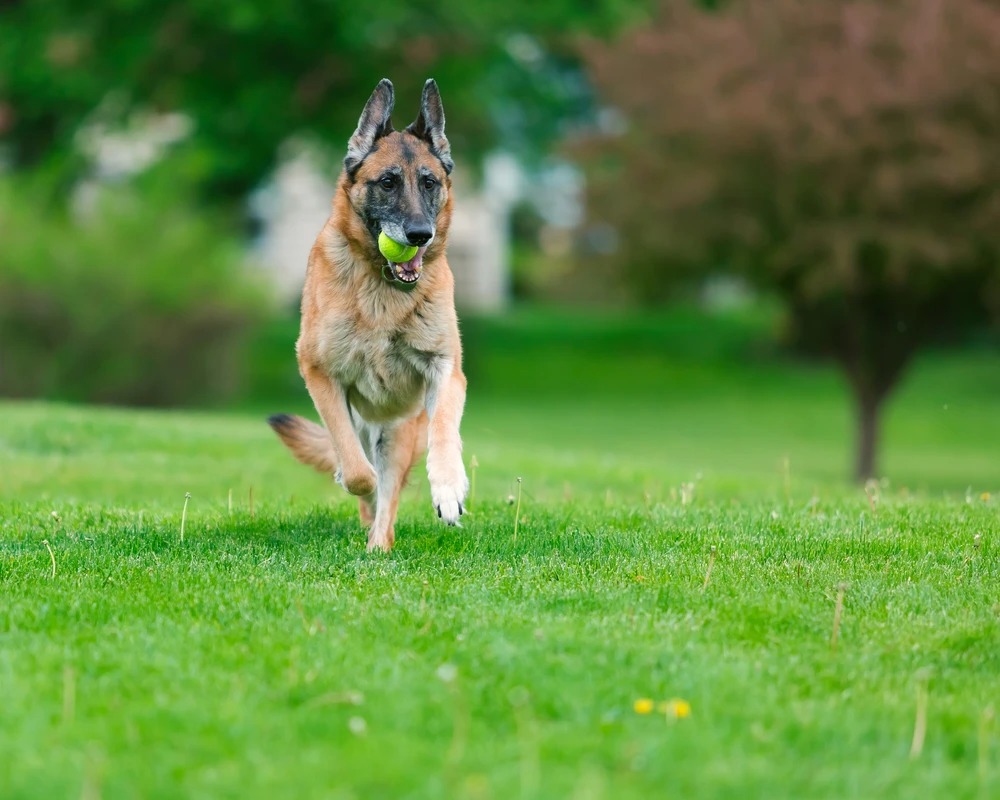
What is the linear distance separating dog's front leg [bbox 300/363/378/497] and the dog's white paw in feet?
2.40

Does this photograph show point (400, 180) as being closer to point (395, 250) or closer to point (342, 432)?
point (395, 250)

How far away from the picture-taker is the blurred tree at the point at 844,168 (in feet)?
54.3

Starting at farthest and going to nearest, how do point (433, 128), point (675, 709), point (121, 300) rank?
point (121, 300) < point (433, 128) < point (675, 709)

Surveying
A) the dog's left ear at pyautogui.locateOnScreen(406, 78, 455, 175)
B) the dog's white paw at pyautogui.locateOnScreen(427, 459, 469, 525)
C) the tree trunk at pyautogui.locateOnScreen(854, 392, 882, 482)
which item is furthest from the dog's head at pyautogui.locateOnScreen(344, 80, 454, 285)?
the tree trunk at pyautogui.locateOnScreen(854, 392, 882, 482)

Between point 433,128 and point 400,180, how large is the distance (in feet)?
1.78

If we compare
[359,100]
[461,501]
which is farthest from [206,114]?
[461,501]

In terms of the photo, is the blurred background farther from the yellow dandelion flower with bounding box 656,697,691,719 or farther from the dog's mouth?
the yellow dandelion flower with bounding box 656,697,691,719

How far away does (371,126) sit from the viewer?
6.92m

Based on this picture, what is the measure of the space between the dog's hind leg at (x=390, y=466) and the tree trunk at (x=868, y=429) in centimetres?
1338

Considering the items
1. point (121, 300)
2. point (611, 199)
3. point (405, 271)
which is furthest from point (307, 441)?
point (121, 300)

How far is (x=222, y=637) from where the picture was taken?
15.1 feet

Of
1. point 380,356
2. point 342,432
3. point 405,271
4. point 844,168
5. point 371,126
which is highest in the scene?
point 844,168

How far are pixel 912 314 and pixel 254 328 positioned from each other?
12666 millimetres

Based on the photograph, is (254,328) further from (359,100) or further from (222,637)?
(222,637)
